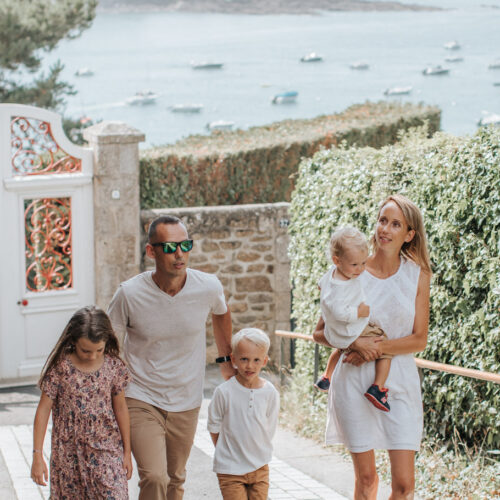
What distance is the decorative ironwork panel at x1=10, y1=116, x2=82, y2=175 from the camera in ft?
31.9

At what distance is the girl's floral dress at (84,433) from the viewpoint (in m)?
4.27

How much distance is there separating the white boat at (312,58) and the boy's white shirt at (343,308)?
4062 cm

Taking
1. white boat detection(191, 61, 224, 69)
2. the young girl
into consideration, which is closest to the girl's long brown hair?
the young girl

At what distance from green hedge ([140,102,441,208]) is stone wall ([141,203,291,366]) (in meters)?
0.74

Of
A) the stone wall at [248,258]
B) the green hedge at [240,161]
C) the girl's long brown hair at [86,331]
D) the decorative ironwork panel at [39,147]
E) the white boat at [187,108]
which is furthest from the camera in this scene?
the white boat at [187,108]

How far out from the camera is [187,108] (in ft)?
118

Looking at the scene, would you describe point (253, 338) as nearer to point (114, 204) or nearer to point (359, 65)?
point (114, 204)

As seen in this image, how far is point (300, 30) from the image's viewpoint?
53.0 metres

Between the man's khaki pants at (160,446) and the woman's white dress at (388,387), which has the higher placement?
the woman's white dress at (388,387)

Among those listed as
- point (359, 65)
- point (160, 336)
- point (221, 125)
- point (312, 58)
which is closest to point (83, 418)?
point (160, 336)

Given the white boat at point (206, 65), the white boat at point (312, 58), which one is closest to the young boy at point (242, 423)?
the white boat at point (206, 65)

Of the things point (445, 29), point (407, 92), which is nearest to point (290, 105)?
point (407, 92)

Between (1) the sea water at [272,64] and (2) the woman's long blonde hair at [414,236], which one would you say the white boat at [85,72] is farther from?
(2) the woman's long blonde hair at [414,236]

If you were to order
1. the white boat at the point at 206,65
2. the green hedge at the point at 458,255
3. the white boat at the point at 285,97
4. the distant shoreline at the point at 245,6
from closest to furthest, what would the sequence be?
the green hedge at the point at 458,255 → the white boat at the point at 285,97 → the distant shoreline at the point at 245,6 → the white boat at the point at 206,65
